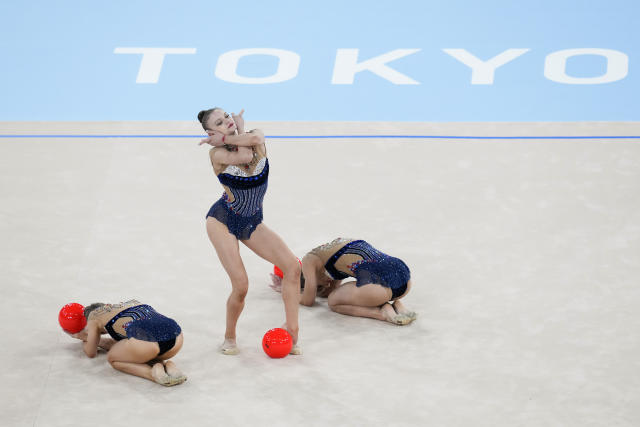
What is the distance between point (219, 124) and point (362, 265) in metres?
1.29

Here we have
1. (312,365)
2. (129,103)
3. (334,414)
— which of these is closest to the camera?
(334,414)

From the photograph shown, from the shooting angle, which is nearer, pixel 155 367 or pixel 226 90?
pixel 155 367

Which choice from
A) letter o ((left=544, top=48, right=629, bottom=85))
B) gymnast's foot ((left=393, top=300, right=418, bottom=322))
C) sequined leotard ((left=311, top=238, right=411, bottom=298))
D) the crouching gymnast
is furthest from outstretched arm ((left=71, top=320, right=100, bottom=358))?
letter o ((left=544, top=48, right=629, bottom=85))

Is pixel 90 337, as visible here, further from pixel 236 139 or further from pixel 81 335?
pixel 236 139

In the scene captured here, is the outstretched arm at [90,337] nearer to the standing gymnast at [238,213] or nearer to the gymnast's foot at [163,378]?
the gymnast's foot at [163,378]

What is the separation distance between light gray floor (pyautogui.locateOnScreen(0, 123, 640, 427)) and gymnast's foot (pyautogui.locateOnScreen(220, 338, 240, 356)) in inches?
2.0

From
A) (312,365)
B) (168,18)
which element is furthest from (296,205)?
(168,18)

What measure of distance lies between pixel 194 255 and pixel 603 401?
9.70 ft

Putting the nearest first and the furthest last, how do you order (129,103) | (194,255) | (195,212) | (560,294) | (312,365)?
(312,365) < (560,294) < (194,255) < (195,212) < (129,103)

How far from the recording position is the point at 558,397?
195 inches

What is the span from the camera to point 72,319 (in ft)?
17.6

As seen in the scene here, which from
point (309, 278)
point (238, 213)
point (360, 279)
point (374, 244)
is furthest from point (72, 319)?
point (374, 244)

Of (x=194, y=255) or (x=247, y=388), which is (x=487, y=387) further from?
(x=194, y=255)

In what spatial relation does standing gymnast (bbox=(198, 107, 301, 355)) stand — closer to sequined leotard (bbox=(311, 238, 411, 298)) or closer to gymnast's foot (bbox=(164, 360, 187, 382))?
gymnast's foot (bbox=(164, 360, 187, 382))
